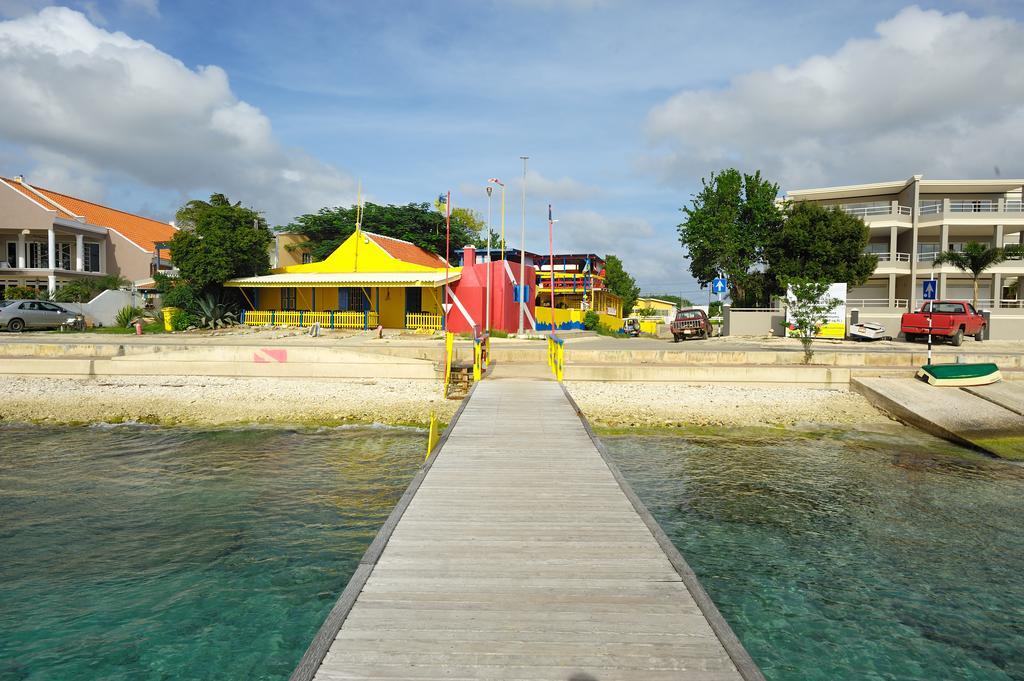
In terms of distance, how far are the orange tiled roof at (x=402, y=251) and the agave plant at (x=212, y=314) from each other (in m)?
8.92

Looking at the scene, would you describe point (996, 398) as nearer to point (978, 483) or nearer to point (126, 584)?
point (978, 483)

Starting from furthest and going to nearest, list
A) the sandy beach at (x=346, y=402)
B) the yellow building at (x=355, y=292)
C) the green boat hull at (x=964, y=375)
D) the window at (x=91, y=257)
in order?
1. the window at (x=91, y=257)
2. the yellow building at (x=355, y=292)
3. the green boat hull at (x=964, y=375)
4. the sandy beach at (x=346, y=402)

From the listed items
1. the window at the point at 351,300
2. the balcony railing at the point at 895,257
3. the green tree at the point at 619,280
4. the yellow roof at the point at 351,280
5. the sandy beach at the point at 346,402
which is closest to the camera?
the sandy beach at the point at 346,402

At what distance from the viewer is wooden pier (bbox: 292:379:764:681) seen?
3908 mm

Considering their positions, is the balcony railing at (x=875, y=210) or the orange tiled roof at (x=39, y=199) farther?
the balcony railing at (x=875, y=210)

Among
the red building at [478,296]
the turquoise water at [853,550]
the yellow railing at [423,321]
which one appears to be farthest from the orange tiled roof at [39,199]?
the turquoise water at [853,550]

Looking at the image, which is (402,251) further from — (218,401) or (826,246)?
(826,246)

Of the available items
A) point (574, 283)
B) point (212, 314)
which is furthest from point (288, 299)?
point (574, 283)

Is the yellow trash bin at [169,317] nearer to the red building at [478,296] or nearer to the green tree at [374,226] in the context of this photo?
the red building at [478,296]

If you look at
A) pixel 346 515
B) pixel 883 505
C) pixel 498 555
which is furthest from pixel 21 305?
pixel 883 505

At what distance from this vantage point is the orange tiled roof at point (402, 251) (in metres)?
34.9

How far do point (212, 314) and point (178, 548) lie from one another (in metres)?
25.6

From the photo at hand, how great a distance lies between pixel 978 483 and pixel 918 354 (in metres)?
12.5

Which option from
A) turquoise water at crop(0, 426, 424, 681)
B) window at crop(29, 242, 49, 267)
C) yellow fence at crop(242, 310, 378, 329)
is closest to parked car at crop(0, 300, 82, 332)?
yellow fence at crop(242, 310, 378, 329)
